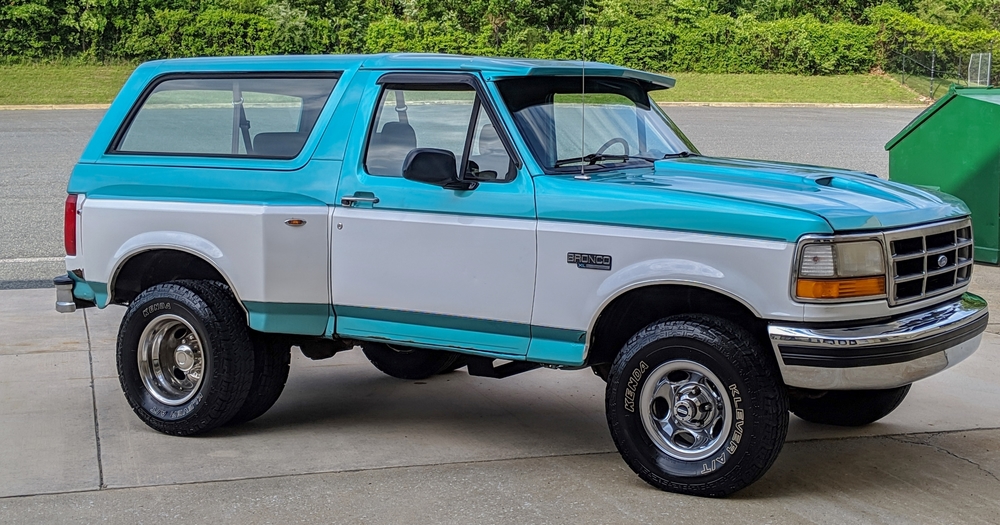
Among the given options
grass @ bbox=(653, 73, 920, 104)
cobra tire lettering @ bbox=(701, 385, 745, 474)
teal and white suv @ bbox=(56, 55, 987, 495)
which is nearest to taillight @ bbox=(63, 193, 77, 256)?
teal and white suv @ bbox=(56, 55, 987, 495)

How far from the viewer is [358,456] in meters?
5.51

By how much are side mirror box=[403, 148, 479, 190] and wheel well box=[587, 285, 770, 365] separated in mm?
938

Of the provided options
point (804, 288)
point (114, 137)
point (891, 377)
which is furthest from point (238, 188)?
point (891, 377)

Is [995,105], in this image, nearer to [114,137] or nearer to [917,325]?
[917,325]

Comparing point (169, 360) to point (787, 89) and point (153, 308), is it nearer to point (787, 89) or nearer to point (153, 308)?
point (153, 308)

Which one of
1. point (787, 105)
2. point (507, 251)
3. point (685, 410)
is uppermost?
point (507, 251)

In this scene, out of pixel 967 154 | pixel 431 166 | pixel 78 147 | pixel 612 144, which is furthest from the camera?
pixel 78 147

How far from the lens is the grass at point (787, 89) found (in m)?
35.2

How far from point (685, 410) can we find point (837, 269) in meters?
0.90

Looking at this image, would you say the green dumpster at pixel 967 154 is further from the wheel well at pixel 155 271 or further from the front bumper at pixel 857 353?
the wheel well at pixel 155 271

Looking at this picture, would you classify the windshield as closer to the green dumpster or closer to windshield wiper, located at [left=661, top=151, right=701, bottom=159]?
windshield wiper, located at [left=661, top=151, right=701, bottom=159]

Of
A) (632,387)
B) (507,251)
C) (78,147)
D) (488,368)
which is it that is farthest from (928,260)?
(78,147)

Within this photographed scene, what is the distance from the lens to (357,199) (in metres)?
5.48

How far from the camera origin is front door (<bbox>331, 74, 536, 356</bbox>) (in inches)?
203
